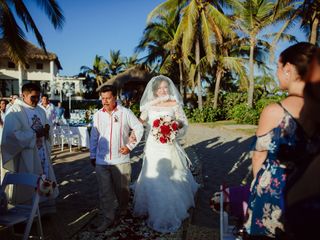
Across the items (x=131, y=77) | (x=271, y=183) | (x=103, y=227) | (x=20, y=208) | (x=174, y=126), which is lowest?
(x=103, y=227)

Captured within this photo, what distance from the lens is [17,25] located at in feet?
38.1

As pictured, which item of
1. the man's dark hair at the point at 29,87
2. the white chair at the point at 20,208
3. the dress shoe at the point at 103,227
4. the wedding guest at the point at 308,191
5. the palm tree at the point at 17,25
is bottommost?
the dress shoe at the point at 103,227

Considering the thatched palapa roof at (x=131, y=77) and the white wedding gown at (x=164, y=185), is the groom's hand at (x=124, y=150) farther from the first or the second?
the thatched palapa roof at (x=131, y=77)

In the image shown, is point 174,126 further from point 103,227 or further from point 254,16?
point 254,16

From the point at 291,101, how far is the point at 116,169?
3246mm

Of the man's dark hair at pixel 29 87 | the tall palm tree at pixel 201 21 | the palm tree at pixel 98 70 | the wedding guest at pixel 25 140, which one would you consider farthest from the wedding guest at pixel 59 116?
the palm tree at pixel 98 70

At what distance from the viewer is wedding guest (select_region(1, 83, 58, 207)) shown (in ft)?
15.6

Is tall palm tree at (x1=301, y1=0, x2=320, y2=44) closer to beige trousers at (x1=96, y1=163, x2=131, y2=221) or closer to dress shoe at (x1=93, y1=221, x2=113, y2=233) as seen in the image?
beige trousers at (x1=96, y1=163, x2=131, y2=221)

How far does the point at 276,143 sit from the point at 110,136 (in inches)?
122

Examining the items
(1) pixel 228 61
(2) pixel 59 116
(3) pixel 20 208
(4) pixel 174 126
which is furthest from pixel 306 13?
(3) pixel 20 208

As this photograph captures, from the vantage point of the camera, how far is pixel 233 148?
43.2 feet

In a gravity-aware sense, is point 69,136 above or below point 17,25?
below

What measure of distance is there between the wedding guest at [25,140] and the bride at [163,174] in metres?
1.53

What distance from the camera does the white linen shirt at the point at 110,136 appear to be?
4812 millimetres
